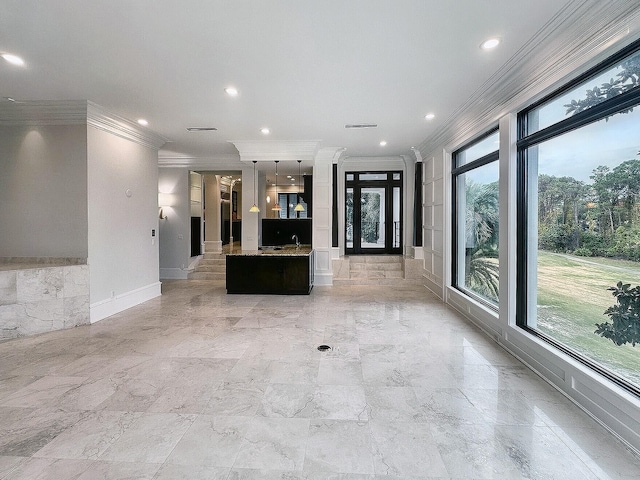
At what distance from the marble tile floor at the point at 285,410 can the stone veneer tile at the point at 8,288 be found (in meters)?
0.59

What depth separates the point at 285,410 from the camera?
2.47 m

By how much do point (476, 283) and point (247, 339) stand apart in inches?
139

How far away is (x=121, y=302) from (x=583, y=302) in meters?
6.29

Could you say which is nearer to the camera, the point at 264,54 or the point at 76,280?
the point at 264,54

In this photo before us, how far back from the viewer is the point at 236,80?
3752 millimetres

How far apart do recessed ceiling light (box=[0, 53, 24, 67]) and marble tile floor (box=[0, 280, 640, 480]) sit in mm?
3201

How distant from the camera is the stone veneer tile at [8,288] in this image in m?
4.05

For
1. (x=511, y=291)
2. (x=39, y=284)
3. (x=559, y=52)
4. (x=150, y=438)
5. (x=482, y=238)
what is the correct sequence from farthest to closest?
(x=482, y=238) < (x=39, y=284) < (x=511, y=291) < (x=559, y=52) < (x=150, y=438)

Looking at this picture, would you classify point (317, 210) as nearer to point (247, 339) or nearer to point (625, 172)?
point (247, 339)

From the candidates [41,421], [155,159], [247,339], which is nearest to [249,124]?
[155,159]

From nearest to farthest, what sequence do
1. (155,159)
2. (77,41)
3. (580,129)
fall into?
(580,129)
(77,41)
(155,159)

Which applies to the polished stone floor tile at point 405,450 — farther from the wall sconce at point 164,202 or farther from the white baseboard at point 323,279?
the wall sconce at point 164,202

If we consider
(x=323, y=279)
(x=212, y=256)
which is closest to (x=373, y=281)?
(x=323, y=279)

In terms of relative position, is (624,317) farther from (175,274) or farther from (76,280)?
(175,274)
